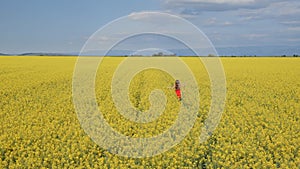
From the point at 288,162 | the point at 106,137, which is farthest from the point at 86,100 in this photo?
the point at 288,162

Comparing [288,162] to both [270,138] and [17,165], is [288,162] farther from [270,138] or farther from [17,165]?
[17,165]

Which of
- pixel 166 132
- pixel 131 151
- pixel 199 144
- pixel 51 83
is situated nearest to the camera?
pixel 131 151

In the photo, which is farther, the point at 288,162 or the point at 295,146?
the point at 295,146

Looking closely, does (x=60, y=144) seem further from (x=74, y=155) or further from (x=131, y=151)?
(x=131, y=151)

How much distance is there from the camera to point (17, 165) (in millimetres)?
6766

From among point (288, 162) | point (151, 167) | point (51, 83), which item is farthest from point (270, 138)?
point (51, 83)

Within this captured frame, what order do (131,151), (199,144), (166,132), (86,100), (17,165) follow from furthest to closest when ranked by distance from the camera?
1. (86,100)
2. (166,132)
3. (199,144)
4. (131,151)
5. (17,165)

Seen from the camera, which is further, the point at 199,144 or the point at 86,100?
Answer: the point at 86,100

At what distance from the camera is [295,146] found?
7.60 metres

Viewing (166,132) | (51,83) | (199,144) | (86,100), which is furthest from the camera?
(51,83)

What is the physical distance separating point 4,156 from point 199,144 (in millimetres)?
3759

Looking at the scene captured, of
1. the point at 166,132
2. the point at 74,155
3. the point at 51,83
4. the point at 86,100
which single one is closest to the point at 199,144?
the point at 166,132

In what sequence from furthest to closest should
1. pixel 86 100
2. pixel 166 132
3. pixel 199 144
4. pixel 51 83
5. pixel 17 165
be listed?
pixel 51 83, pixel 86 100, pixel 166 132, pixel 199 144, pixel 17 165

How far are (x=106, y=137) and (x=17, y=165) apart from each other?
1.92 m
